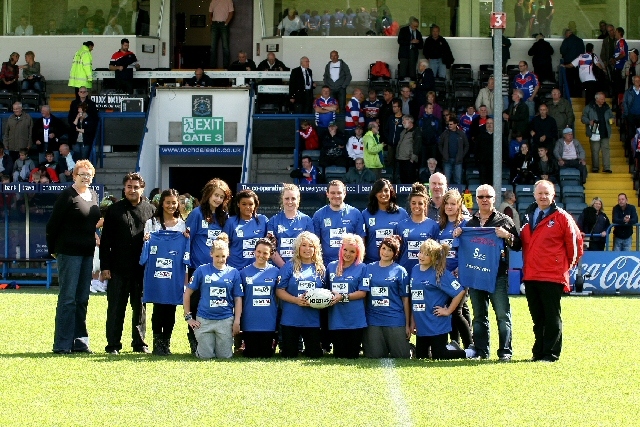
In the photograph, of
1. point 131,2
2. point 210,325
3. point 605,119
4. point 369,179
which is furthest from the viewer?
point 131,2

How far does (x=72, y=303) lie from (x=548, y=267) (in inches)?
186

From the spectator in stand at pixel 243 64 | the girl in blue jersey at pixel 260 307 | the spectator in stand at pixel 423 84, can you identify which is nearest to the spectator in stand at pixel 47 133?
the spectator in stand at pixel 243 64

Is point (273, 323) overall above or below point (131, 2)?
below

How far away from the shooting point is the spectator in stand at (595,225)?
75.3ft

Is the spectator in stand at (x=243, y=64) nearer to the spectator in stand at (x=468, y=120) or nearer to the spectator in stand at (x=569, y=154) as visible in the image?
the spectator in stand at (x=468, y=120)

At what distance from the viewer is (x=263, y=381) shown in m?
10.4

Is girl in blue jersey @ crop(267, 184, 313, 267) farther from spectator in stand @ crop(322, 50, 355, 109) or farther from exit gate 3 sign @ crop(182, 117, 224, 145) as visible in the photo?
spectator in stand @ crop(322, 50, 355, 109)

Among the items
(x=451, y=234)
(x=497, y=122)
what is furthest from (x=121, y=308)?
(x=497, y=122)

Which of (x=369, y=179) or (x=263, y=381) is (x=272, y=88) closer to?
(x=369, y=179)

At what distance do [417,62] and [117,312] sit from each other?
58.4ft

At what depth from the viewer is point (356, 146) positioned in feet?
83.3

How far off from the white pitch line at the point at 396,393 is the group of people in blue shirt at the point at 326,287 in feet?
1.69

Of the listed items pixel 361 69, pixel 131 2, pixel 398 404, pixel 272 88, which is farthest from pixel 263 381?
pixel 131 2

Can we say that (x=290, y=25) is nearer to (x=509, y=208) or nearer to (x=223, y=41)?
(x=223, y=41)
